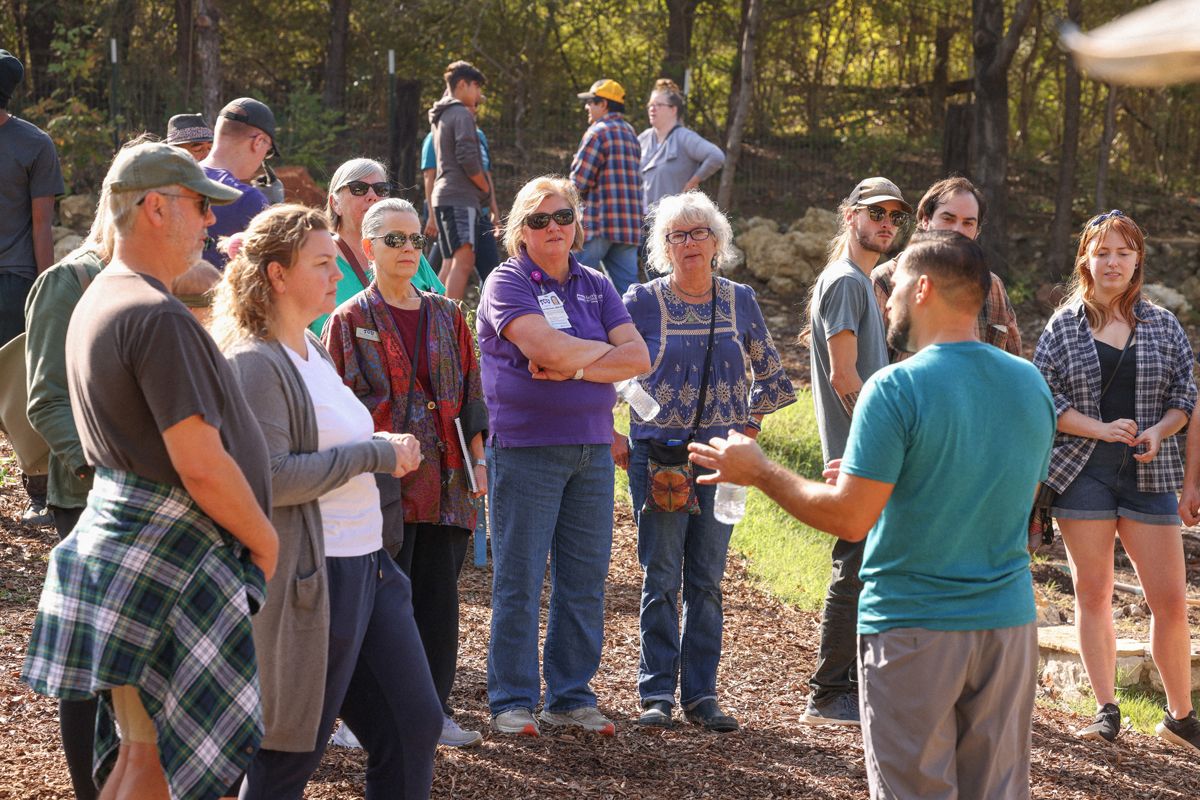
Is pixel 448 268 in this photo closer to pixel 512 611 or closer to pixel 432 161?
pixel 432 161

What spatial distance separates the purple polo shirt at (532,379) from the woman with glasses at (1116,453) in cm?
192

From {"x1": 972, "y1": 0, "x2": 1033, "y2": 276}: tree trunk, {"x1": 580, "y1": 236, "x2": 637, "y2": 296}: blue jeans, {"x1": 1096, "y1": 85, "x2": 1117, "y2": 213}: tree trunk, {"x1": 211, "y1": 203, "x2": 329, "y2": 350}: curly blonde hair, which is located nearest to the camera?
{"x1": 211, "y1": 203, "x2": 329, "y2": 350}: curly blonde hair

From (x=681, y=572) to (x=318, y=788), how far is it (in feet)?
5.69

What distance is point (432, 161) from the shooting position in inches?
419

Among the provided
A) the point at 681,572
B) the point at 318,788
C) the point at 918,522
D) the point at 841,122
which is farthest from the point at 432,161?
the point at 841,122

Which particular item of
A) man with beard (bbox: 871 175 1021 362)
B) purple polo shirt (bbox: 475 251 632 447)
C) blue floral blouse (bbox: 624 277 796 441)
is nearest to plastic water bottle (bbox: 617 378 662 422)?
blue floral blouse (bbox: 624 277 796 441)

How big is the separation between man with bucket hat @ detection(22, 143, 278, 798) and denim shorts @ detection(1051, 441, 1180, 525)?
3622mm

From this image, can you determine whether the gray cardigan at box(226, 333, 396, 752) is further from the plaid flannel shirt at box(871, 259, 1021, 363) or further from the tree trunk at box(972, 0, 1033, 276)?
the tree trunk at box(972, 0, 1033, 276)

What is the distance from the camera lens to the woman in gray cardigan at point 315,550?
127 inches

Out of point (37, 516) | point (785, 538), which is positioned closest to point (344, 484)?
point (37, 516)

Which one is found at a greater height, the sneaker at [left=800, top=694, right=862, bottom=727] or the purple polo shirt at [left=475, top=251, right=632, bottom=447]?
the purple polo shirt at [left=475, top=251, right=632, bottom=447]

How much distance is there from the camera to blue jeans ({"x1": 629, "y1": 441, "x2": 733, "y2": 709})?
5324 millimetres

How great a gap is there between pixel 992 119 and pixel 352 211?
13.3m

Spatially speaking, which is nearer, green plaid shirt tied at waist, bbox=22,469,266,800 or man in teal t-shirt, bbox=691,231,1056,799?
green plaid shirt tied at waist, bbox=22,469,266,800
